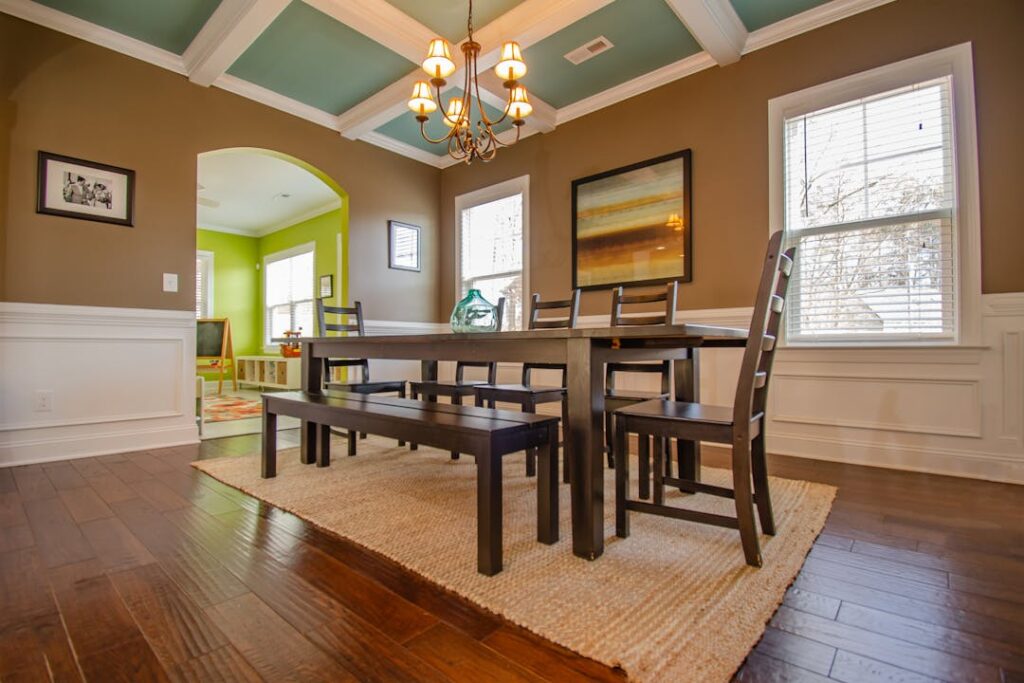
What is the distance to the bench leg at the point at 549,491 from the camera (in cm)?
157

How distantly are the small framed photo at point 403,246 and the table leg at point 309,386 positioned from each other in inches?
81.4

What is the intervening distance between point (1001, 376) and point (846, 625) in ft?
6.92

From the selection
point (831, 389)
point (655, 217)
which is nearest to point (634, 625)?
point (831, 389)

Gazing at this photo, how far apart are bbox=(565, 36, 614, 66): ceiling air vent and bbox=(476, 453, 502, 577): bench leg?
9.70 ft

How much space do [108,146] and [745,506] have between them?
13.3ft

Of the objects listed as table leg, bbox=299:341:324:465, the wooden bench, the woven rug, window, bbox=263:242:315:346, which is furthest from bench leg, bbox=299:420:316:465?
window, bbox=263:242:315:346

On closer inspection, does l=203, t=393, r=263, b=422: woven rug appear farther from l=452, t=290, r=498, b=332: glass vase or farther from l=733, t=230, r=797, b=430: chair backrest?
l=733, t=230, r=797, b=430: chair backrest

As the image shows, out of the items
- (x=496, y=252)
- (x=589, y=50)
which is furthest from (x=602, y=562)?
(x=496, y=252)

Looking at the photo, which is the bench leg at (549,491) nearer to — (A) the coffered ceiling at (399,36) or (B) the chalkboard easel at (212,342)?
(A) the coffered ceiling at (399,36)

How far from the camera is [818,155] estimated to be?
2889 mm

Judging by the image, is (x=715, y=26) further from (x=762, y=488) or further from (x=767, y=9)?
(x=762, y=488)

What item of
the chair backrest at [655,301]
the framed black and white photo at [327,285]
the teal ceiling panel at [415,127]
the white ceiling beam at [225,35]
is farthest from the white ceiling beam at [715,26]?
the framed black and white photo at [327,285]

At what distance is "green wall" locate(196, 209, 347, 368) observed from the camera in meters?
7.60

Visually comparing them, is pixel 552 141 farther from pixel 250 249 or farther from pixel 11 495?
pixel 250 249
